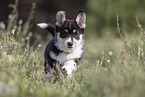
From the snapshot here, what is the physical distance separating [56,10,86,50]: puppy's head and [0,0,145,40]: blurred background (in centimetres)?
473

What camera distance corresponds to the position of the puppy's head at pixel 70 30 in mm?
4453

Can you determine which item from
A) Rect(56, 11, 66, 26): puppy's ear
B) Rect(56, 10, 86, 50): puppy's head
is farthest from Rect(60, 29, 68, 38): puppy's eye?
Rect(56, 11, 66, 26): puppy's ear

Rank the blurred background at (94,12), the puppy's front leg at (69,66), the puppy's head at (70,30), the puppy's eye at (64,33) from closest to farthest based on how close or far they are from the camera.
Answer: the puppy's front leg at (69,66) → the puppy's head at (70,30) → the puppy's eye at (64,33) → the blurred background at (94,12)

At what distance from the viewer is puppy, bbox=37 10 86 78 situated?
443 cm

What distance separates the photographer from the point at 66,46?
4434 mm

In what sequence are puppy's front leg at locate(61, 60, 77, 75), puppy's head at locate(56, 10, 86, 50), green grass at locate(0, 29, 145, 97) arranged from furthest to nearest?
puppy's head at locate(56, 10, 86, 50), puppy's front leg at locate(61, 60, 77, 75), green grass at locate(0, 29, 145, 97)

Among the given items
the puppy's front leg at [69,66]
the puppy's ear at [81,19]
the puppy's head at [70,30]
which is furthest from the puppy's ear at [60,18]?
the puppy's front leg at [69,66]

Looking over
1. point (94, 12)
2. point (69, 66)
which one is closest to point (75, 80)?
point (69, 66)

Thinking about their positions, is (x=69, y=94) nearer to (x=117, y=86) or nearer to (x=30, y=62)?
(x=117, y=86)

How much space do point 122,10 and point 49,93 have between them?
32.4 ft

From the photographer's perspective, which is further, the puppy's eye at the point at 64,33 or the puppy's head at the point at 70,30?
the puppy's eye at the point at 64,33

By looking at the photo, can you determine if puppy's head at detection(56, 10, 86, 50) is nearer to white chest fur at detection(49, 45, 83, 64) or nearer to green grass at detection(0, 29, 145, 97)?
white chest fur at detection(49, 45, 83, 64)

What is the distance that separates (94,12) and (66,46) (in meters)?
8.98

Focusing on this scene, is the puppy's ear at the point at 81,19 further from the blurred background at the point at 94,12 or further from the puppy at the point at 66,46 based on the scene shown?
the blurred background at the point at 94,12
